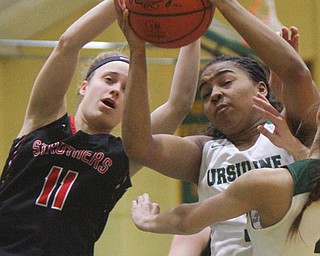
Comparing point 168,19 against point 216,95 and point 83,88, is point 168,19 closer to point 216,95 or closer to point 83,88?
point 216,95

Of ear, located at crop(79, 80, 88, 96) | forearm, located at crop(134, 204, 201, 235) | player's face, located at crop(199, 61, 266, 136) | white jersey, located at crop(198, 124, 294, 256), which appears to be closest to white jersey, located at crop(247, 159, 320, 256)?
forearm, located at crop(134, 204, 201, 235)

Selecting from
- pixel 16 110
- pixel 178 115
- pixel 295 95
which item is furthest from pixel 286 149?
pixel 16 110

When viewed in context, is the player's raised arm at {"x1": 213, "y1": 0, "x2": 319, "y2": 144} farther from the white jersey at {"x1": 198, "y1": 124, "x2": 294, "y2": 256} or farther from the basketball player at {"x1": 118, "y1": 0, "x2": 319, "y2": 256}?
the white jersey at {"x1": 198, "y1": 124, "x2": 294, "y2": 256}

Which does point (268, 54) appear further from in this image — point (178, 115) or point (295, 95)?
point (178, 115)

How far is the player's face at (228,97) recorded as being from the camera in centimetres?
251

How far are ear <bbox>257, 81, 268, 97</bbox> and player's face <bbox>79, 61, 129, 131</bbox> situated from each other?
50 cm

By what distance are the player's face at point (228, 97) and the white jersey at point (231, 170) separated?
7cm

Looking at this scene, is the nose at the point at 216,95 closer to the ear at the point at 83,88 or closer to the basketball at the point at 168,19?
the basketball at the point at 168,19

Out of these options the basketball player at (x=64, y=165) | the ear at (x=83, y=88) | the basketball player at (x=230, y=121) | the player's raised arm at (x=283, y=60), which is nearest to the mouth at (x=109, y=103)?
the basketball player at (x=64, y=165)

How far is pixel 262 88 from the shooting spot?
263 cm

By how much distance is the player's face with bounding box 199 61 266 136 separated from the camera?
251cm

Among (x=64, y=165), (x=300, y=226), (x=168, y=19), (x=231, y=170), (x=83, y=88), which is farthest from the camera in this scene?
(x=83, y=88)

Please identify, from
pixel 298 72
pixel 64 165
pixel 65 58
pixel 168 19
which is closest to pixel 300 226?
pixel 298 72

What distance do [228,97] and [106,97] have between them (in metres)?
0.47
